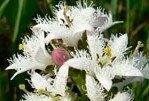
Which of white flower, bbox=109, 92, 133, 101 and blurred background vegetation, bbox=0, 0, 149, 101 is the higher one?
blurred background vegetation, bbox=0, 0, 149, 101

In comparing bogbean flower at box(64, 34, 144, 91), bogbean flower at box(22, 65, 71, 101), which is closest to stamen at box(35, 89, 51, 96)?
bogbean flower at box(22, 65, 71, 101)

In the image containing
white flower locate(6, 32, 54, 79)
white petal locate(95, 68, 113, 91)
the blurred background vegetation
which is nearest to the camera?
white petal locate(95, 68, 113, 91)

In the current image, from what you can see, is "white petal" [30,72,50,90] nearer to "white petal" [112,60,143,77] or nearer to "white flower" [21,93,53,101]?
"white flower" [21,93,53,101]

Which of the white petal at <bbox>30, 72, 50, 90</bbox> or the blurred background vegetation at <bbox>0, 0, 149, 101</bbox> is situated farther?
the blurred background vegetation at <bbox>0, 0, 149, 101</bbox>

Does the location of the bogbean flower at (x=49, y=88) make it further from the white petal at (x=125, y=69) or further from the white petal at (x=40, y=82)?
the white petal at (x=125, y=69)

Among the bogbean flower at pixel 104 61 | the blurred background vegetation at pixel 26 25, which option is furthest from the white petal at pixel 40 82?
the blurred background vegetation at pixel 26 25

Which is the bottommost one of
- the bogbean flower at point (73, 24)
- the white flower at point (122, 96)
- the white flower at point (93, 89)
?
the white flower at point (122, 96)
